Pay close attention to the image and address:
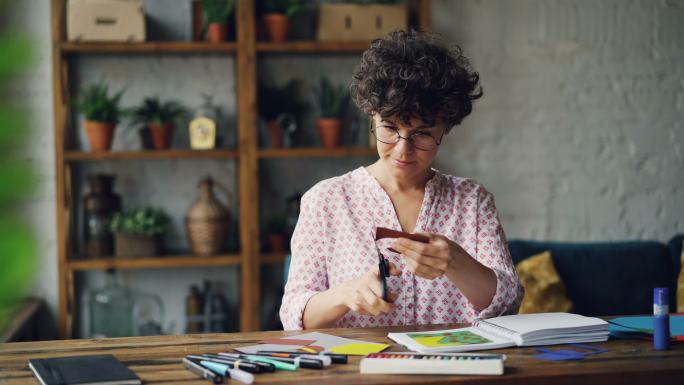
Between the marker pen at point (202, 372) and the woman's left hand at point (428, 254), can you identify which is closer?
the marker pen at point (202, 372)

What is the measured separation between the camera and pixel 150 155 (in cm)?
397

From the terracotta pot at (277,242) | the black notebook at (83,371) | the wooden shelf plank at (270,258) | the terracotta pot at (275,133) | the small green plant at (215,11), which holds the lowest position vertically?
the wooden shelf plank at (270,258)

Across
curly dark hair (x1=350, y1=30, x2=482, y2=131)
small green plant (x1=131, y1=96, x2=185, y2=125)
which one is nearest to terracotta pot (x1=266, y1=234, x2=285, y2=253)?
small green plant (x1=131, y1=96, x2=185, y2=125)

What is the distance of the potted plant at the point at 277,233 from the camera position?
4.12 m

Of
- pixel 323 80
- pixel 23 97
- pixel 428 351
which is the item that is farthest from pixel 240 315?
pixel 428 351

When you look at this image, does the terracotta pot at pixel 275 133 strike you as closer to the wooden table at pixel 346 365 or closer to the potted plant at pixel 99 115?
the potted plant at pixel 99 115

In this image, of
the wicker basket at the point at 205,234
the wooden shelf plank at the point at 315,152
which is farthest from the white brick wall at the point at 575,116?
the wicker basket at the point at 205,234

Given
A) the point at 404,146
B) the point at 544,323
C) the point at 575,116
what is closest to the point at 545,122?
the point at 575,116

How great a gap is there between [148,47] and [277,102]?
0.69 meters

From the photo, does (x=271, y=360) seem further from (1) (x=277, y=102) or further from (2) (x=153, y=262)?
(1) (x=277, y=102)

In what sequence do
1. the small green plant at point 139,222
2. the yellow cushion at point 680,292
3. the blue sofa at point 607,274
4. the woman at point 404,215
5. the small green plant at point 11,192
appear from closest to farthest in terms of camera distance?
the small green plant at point 11,192 → the woman at point 404,215 → the yellow cushion at point 680,292 → the blue sofa at point 607,274 → the small green plant at point 139,222

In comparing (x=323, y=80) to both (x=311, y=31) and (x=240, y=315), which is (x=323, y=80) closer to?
(x=311, y=31)

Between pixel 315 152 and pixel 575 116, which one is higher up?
pixel 575 116

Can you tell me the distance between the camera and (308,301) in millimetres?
2016
